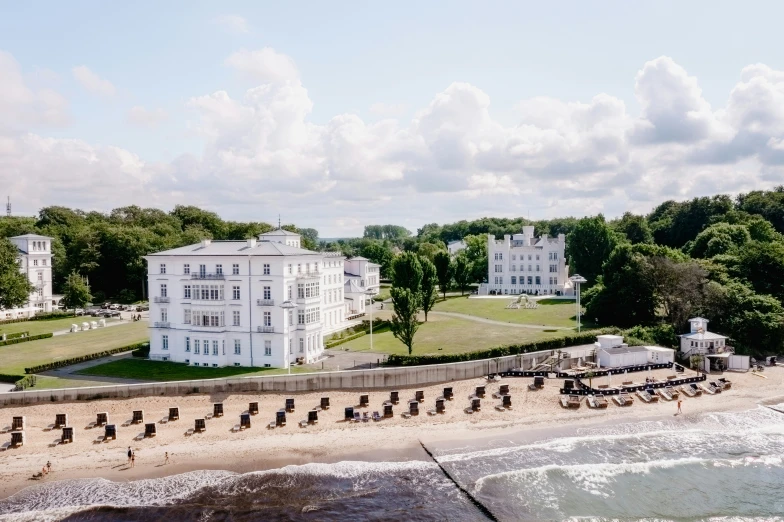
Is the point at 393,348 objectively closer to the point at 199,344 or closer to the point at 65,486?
the point at 199,344

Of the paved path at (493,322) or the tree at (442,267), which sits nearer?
the paved path at (493,322)

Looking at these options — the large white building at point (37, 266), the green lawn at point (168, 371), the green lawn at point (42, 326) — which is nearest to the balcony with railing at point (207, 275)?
the green lawn at point (168, 371)

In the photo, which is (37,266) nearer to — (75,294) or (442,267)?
(75,294)

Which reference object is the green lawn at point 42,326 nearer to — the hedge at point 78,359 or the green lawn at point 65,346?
the green lawn at point 65,346

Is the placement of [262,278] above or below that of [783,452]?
above

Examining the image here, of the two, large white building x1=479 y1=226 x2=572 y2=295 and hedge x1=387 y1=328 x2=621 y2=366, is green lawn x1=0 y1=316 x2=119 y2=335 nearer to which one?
hedge x1=387 y1=328 x2=621 y2=366

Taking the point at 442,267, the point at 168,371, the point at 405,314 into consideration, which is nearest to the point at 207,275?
the point at 168,371

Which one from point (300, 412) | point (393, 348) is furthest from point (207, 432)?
point (393, 348)

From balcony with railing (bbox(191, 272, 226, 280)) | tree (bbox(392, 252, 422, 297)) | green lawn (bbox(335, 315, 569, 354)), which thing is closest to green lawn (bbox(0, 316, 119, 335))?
balcony with railing (bbox(191, 272, 226, 280))
